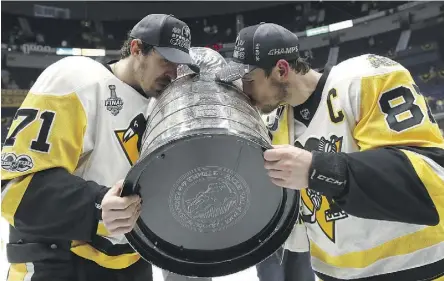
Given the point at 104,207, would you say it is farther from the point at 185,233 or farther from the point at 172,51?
the point at 172,51

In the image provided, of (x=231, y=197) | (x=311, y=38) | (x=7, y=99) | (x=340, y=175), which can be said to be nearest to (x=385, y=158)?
(x=340, y=175)

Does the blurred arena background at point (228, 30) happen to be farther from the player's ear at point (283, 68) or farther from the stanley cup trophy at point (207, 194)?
the stanley cup trophy at point (207, 194)

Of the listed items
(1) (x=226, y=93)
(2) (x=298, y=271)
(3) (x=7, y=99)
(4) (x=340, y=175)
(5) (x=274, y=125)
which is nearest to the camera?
(4) (x=340, y=175)

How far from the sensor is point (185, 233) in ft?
3.41

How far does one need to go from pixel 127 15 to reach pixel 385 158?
42.4ft

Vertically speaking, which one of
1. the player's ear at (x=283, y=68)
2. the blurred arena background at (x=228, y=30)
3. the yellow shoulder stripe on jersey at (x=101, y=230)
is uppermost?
the player's ear at (x=283, y=68)

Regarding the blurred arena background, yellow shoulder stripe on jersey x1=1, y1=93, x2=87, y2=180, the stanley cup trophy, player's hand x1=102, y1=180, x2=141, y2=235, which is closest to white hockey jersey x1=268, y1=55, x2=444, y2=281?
the stanley cup trophy

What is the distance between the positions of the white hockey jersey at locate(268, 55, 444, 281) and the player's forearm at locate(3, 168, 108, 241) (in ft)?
1.90

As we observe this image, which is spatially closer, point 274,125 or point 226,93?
point 226,93

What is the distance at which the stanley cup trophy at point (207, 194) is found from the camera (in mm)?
905

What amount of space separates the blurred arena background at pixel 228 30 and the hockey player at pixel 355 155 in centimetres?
894

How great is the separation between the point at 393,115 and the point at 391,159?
6.0 inches

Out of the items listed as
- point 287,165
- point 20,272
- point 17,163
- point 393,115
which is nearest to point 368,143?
point 393,115

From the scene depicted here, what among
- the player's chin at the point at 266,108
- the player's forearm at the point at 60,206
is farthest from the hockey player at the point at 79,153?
the player's chin at the point at 266,108
